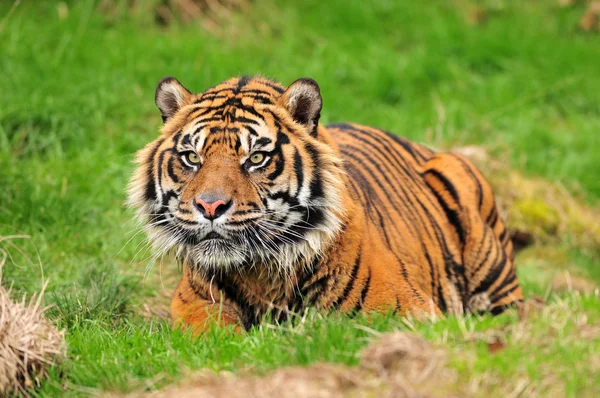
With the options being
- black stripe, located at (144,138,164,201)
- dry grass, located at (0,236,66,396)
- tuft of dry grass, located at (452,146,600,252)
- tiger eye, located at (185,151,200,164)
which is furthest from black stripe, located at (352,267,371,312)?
tuft of dry grass, located at (452,146,600,252)

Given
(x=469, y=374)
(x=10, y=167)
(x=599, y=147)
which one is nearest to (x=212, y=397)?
(x=469, y=374)

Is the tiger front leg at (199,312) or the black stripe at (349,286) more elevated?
the black stripe at (349,286)

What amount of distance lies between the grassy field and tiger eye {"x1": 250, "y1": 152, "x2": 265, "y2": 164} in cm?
84

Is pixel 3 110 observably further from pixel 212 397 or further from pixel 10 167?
pixel 212 397

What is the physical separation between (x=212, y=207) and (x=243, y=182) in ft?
0.76

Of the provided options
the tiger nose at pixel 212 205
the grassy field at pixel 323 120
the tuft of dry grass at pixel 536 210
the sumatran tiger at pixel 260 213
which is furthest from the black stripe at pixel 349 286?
the tuft of dry grass at pixel 536 210

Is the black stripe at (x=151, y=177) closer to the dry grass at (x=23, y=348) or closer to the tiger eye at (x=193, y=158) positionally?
the tiger eye at (x=193, y=158)

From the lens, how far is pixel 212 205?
3.98 metres

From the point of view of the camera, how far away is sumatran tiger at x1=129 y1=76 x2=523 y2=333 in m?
4.17

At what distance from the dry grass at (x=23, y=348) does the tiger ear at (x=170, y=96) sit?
1346mm

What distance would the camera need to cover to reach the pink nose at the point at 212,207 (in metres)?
3.98

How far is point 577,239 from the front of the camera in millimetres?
8117

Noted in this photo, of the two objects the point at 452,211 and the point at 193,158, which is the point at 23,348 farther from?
the point at 452,211

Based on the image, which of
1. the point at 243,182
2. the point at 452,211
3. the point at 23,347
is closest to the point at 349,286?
the point at 243,182
